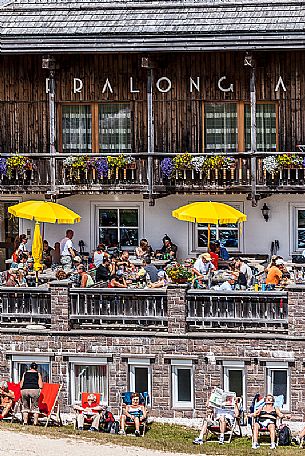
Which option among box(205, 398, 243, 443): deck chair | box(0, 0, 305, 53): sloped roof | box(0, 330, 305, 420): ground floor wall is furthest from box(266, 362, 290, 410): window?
box(0, 0, 305, 53): sloped roof

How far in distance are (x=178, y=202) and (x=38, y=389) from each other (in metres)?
9.34

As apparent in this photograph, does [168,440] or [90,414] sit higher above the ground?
[90,414]

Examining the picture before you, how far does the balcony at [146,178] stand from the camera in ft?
124

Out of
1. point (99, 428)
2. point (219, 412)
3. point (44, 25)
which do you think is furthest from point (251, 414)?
point (44, 25)

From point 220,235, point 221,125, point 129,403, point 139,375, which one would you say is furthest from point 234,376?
point 221,125

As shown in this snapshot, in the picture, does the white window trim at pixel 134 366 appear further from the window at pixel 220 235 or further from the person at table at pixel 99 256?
the window at pixel 220 235

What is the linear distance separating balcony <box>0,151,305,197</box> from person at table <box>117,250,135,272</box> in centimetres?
229

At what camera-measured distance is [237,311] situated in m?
32.5

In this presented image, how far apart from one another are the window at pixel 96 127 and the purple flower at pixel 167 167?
1.62 meters

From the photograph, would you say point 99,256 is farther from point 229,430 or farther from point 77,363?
point 229,430

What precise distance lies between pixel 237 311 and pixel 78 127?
943 centimetres

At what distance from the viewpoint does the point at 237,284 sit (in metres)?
33.3

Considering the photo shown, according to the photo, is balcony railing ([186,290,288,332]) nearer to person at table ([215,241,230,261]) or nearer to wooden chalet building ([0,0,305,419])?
person at table ([215,241,230,261])

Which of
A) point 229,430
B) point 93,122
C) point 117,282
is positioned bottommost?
point 229,430
